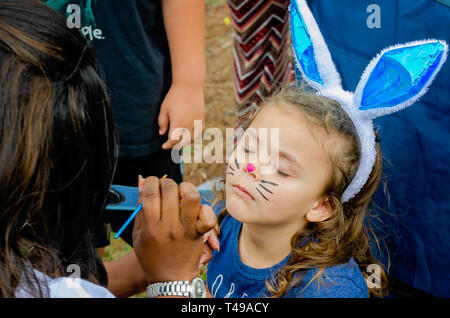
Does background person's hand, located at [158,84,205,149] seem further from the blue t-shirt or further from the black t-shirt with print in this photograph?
the blue t-shirt

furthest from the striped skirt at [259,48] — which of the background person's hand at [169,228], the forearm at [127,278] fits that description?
the background person's hand at [169,228]

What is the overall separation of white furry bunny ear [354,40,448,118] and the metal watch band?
21.6 inches

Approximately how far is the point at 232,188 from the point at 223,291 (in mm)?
305

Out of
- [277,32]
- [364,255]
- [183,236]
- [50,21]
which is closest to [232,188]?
[183,236]

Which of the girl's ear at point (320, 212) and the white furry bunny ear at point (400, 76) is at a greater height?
the white furry bunny ear at point (400, 76)

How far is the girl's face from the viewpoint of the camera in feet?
3.45

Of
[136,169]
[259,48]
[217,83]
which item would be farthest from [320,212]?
[217,83]

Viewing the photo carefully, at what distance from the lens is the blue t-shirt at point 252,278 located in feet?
3.53

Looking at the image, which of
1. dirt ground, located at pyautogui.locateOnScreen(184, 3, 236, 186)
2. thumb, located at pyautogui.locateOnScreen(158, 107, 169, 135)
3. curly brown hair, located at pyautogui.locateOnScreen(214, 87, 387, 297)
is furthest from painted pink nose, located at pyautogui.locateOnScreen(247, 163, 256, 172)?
dirt ground, located at pyautogui.locateOnScreen(184, 3, 236, 186)

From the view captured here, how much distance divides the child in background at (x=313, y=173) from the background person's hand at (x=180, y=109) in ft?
0.67

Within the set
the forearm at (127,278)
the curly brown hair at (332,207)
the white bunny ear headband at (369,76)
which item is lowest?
the forearm at (127,278)

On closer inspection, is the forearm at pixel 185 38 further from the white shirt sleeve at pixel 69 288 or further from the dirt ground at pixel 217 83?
the dirt ground at pixel 217 83

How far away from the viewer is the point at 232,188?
1079 mm
